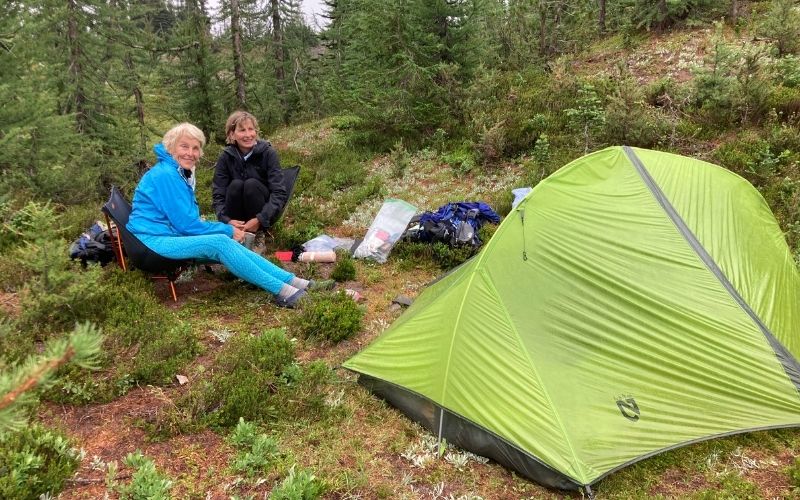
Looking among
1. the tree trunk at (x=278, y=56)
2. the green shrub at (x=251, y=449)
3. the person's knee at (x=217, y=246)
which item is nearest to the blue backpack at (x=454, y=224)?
the person's knee at (x=217, y=246)

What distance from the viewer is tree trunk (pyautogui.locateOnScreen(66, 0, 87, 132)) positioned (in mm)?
13266

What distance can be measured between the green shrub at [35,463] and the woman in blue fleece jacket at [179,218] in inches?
89.8

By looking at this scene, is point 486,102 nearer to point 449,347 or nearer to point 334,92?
point 334,92

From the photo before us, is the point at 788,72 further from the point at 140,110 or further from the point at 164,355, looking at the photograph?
the point at 140,110

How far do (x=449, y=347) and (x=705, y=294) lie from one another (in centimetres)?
214

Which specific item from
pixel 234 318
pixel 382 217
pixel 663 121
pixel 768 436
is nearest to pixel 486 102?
pixel 663 121

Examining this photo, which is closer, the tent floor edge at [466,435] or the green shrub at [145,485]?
the green shrub at [145,485]

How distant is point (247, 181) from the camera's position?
660 cm

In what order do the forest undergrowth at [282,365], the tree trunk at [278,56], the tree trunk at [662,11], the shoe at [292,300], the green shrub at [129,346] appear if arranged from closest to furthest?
the forest undergrowth at [282,365], the green shrub at [129,346], the shoe at [292,300], the tree trunk at [662,11], the tree trunk at [278,56]

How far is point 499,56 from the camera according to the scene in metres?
13.8

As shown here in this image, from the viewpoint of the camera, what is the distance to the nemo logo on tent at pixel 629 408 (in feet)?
11.2

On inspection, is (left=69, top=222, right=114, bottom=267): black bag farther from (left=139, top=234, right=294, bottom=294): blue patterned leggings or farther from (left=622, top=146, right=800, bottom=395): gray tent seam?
(left=622, top=146, right=800, bottom=395): gray tent seam

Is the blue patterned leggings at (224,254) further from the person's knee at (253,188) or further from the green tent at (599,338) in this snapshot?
the green tent at (599,338)

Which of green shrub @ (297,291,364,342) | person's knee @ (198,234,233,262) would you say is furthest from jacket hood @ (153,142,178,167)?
green shrub @ (297,291,364,342)
